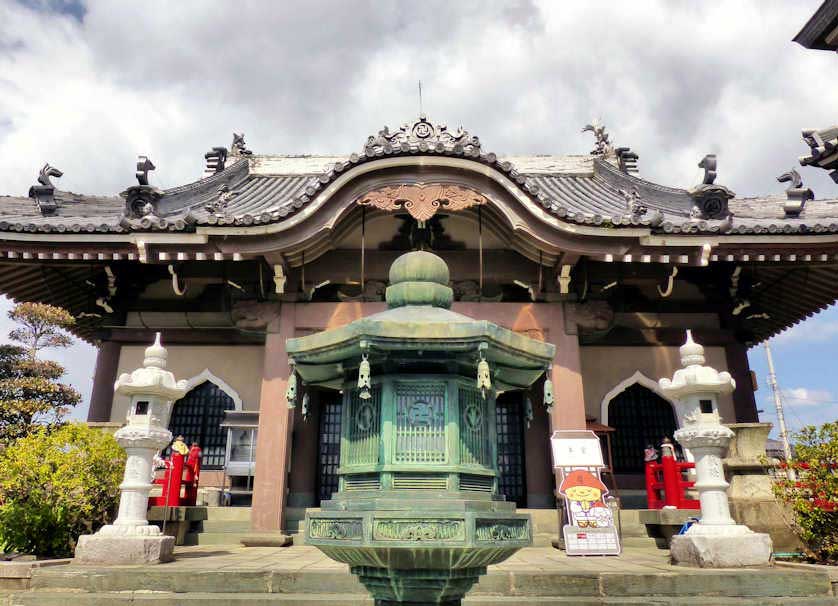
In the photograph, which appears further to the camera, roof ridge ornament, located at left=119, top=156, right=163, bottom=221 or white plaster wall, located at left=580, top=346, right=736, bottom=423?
white plaster wall, located at left=580, top=346, right=736, bottom=423

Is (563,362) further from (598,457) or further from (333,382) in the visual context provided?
(333,382)

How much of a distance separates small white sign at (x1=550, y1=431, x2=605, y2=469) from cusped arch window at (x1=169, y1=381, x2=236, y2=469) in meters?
7.08

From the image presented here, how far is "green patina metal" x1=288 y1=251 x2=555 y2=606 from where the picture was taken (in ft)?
13.4

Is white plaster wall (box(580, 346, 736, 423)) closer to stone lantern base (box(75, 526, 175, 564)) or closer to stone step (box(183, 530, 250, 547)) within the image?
stone step (box(183, 530, 250, 547))

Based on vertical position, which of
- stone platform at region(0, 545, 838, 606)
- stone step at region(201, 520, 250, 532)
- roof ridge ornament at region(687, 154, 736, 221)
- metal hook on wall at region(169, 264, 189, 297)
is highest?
roof ridge ornament at region(687, 154, 736, 221)

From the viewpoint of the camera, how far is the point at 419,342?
14.8 ft

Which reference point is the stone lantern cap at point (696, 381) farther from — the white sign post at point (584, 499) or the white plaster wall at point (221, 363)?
the white plaster wall at point (221, 363)

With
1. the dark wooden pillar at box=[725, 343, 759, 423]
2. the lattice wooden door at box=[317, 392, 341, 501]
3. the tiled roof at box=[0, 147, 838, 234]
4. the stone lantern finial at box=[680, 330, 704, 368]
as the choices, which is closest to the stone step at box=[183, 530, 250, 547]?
the lattice wooden door at box=[317, 392, 341, 501]

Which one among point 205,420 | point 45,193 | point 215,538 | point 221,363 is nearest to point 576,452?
point 215,538

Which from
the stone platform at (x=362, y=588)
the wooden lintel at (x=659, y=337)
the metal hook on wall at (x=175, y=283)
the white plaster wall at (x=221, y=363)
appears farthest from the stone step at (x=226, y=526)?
the wooden lintel at (x=659, y=337)

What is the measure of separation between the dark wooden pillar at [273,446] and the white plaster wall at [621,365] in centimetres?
631

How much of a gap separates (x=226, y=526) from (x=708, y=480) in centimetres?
776

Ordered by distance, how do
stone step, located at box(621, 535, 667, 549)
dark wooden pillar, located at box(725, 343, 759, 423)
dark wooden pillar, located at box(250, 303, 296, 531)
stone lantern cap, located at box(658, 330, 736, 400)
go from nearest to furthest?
stone lantern cap, located at box(658, 330, 736, 400) → stone step, located at box(621, 535, 667, 549) → dark wooden pillar, located at box(250, 303, 296, 531) → dark wooden pillar, located at box(725, 343, 759, 423)

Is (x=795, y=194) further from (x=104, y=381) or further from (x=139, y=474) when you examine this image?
(x=104, y=381)
